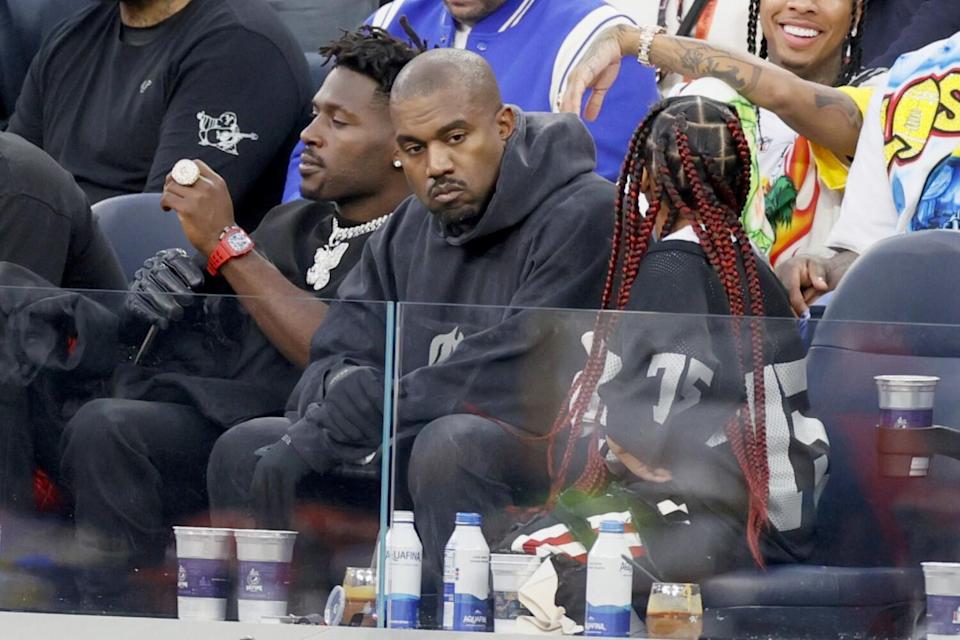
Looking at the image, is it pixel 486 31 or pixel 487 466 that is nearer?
pixel 487 466

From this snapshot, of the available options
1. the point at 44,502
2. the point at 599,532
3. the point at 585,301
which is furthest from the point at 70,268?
the point at 599,532

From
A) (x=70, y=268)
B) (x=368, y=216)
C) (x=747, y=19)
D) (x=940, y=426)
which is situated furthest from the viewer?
(x=747, y=19)

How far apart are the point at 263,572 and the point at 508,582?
43 centimetres

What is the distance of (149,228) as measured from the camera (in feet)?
15.1

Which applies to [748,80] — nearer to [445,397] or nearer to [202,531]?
[445,397]

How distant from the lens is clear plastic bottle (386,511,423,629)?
321cm

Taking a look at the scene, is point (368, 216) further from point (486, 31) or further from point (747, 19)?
point (747, 19)

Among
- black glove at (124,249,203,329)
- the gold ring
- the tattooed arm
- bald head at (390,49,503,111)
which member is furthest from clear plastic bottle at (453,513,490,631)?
the tattooed arm

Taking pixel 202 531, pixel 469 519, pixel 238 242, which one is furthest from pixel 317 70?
pixel 469 519

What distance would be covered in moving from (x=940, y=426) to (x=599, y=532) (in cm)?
58

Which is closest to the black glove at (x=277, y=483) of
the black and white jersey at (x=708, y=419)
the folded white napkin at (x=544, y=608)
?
the folded white napkin at (x=544, y=608)

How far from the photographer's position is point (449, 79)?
153 inches

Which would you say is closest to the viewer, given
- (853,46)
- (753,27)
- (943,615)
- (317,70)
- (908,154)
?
(943,615)

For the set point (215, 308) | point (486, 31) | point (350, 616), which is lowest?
point (350, 616)
